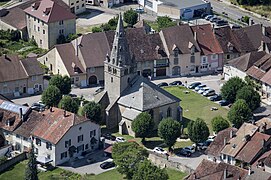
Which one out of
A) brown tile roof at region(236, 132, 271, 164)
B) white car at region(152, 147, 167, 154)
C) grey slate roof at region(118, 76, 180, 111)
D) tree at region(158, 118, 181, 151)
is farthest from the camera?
grey slate roof at region(118, 76, 180, 111)

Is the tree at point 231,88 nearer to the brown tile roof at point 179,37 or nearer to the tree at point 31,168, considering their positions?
the brown tile roof at point 179,37

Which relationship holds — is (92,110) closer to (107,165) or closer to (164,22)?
(107,165)

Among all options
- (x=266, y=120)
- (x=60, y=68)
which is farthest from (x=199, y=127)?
(x=60, y=68)

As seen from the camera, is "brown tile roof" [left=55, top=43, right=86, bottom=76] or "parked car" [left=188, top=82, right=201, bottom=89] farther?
"brown tile roof" [left=55, top=43, right=86, bottom=76]

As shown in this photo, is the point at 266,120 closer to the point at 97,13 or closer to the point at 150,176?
the point at 150,176

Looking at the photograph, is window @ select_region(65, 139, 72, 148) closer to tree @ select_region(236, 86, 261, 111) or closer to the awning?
the awning

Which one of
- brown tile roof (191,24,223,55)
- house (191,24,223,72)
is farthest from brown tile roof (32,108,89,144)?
brown tile roof (191,24,223,55)
